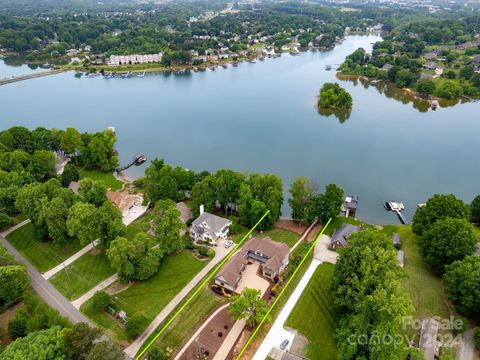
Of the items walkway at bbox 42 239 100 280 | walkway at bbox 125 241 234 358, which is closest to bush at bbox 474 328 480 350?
walkway at bbox 125 241 234 358

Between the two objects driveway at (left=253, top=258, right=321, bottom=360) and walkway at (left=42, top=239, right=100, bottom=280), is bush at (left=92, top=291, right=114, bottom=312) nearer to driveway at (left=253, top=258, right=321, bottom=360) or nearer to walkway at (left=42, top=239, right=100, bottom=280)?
walkway at (left=42, top=239, right=100, bottom=280)

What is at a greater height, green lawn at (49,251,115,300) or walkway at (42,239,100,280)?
green lawn at (49,251,115,300)

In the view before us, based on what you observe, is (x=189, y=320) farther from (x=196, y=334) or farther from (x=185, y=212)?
(x=185, y=212)

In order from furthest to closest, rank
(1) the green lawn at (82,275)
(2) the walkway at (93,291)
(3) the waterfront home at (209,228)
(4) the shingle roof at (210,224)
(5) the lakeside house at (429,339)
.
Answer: (4) the shingle roof at (210,224)
(3) the waterfront home at (209,228)
(1) the green lawn at (82,275)
(2) the walkway at (93,291)
(5) the lakeside house at (429,339)

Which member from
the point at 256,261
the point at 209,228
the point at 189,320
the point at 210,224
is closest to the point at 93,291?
the point at 189,320

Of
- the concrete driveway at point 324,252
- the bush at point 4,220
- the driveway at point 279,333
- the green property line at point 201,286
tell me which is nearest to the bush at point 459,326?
the concrete driveway at point 324,252

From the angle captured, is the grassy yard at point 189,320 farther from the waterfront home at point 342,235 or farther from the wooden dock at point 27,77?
the wooden dock at point 27,77

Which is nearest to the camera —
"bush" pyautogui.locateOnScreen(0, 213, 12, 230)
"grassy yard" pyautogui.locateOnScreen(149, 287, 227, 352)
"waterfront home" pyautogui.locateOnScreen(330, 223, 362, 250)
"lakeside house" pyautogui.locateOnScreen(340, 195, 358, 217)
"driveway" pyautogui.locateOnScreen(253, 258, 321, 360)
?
"driveway" pyautogui.locateOnScreen(253, 258, 321, 360)
